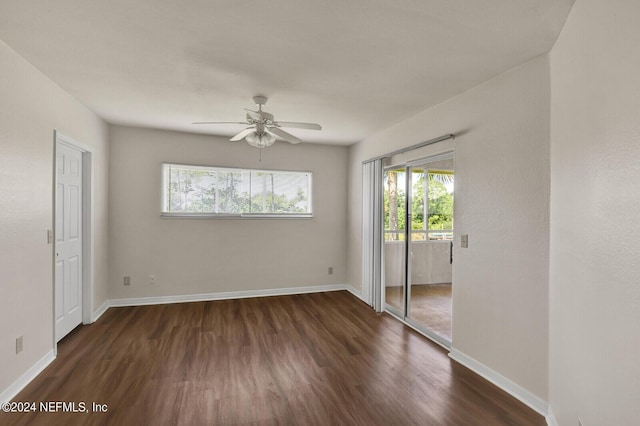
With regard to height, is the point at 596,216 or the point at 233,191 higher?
the point at 233,191

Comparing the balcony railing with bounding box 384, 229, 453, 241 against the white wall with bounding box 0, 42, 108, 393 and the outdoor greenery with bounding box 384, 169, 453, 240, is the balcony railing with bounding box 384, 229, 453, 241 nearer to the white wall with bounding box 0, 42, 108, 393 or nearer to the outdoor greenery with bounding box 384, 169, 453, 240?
the outdoor greenery with bounding box 384, 169, 453, 240

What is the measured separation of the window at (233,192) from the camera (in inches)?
182

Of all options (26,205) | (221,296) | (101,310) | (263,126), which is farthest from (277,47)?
(101,310)

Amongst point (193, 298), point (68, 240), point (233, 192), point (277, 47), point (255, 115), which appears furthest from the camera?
point (233, 192)

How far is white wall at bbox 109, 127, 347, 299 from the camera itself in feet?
14.3

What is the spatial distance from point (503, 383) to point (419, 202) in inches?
79.0

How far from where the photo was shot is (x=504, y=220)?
2441 mm

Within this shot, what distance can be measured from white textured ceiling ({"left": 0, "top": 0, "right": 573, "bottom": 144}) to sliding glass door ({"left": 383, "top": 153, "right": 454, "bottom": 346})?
0.94 metres

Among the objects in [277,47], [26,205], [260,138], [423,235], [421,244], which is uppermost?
[277,47]

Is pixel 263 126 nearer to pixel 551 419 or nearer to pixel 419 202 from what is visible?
pixel 419 202

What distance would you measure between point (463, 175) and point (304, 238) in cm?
299

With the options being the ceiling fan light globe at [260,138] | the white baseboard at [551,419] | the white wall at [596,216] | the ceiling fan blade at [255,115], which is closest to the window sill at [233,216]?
the ceiling fan light globe at [260,138]

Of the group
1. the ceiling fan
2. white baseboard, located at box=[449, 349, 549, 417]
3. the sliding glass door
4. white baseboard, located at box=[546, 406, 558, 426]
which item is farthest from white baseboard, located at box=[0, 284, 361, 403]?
white baseboard, located at box=[546, 406, 558, 426]

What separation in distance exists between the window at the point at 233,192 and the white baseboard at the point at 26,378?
2214 mm
